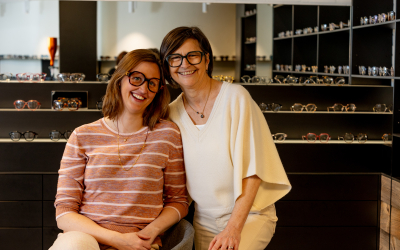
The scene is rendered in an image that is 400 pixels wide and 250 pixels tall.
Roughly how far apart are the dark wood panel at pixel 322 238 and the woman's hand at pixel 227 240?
146cm

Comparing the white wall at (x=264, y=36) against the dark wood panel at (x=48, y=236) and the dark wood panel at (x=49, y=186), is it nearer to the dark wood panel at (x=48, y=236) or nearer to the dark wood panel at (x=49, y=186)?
the dark wood panel at (x=49, y=186)

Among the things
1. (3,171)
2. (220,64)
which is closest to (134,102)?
(3,171)

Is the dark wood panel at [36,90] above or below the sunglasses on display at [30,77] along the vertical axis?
below

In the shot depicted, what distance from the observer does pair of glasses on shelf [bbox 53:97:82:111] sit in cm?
303

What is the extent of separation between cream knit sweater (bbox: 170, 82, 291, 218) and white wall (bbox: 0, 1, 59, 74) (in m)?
7.18

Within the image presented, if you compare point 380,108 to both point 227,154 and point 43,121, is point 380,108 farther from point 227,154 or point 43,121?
point 43,121

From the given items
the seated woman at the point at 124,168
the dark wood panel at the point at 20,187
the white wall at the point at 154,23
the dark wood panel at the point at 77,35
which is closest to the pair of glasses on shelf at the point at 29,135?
the dark wood panel at the point at 20,187

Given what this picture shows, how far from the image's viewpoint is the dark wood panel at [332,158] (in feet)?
9.70

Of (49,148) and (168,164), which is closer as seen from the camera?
(168,164)

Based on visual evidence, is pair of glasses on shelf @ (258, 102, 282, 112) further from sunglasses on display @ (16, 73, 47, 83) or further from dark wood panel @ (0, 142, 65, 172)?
sunglasses on display @ (16, 73, 47, 83)

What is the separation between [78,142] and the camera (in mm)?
1582

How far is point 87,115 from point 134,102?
157cm

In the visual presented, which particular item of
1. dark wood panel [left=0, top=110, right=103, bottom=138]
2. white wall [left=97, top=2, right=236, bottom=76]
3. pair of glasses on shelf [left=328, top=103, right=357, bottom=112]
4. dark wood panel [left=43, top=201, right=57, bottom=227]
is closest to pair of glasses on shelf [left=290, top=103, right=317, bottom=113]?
pair of glasses on shelf [left=328, top=103, right=357, bottom=112]

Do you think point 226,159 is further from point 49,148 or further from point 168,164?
point 49,148
